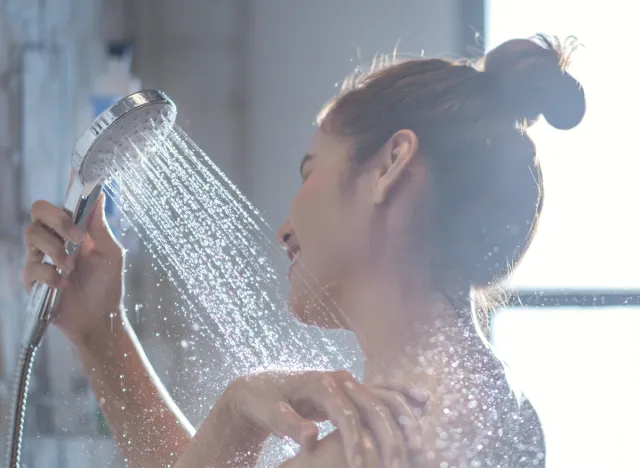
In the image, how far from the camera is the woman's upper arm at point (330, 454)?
36 cm

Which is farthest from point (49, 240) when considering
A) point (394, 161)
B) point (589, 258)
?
point (589, 258)

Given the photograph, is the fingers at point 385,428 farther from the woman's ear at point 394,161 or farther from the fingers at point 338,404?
the woman's ear at point 394,161

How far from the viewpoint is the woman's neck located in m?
0.49

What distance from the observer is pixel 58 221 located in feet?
1.88

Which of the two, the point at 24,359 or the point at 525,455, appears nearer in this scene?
the point at 525,455

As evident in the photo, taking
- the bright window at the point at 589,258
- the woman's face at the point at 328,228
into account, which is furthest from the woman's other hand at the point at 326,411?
the bright window at the point at 589,258

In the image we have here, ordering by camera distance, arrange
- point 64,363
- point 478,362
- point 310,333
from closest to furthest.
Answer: point 478,362
point 310,333
point 64,363

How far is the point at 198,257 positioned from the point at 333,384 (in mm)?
350

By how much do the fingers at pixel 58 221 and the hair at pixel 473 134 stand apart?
0.77ft

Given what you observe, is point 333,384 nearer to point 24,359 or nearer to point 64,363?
point 24,359

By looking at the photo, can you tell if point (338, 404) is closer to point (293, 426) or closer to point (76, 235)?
point (293, 426)

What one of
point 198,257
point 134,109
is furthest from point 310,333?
point 134,109

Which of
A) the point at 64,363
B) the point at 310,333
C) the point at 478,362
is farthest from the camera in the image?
the point at 64,363

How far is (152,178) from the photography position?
26.2 inches
